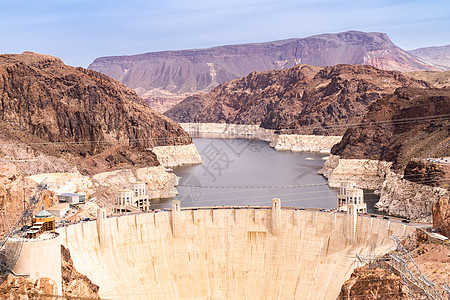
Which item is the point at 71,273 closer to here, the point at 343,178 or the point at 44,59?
the point at 343,178

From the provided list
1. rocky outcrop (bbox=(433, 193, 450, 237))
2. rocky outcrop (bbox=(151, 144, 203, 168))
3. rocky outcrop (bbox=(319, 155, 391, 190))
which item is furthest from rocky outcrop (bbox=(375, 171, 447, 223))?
rocky outcrop (bbox=(151, 144, 203, 168))

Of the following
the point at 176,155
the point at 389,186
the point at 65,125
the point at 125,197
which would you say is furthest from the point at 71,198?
the point at 176,155

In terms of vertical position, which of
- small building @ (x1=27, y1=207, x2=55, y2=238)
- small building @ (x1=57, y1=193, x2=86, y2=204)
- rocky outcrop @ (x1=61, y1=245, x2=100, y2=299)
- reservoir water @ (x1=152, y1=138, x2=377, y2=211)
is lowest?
reservoir water @ (x1=152, y1=138, x2=377, y2=211)

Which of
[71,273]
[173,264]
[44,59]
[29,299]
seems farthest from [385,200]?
[44,59]

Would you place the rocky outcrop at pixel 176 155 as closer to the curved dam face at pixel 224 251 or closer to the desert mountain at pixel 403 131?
the desert mountain at pixel 403 131

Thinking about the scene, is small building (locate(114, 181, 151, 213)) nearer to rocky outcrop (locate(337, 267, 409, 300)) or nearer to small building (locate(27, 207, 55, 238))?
small building (locate(27, 207, 55, 238))

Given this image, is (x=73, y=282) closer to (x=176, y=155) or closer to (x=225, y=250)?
(x=225, y=250)
